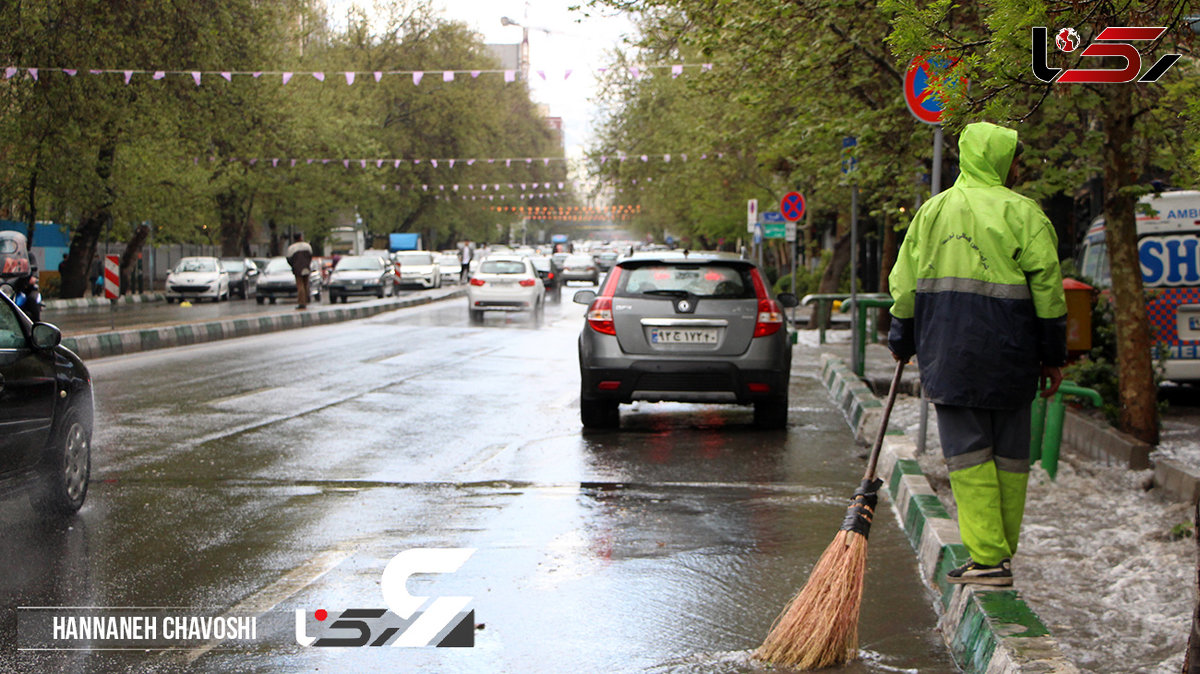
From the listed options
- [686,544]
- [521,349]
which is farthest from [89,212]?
[686,544]

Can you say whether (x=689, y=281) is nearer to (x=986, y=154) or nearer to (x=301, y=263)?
(x=986, y=154)

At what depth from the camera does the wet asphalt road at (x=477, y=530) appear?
15.7 ft

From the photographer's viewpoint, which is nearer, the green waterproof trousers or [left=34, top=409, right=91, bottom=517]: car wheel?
the green waterproof trousers

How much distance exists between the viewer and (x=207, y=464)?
8.85m

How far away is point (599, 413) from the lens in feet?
35.0

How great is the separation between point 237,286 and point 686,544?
4049 centimetres

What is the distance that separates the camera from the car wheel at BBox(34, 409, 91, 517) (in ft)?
22.0

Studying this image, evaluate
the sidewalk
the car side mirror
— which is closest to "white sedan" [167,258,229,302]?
the sidewalk

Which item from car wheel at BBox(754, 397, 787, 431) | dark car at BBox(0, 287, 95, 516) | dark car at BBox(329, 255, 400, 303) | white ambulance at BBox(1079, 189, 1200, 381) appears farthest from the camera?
dark car at BBox(329, 255, 400, 303)

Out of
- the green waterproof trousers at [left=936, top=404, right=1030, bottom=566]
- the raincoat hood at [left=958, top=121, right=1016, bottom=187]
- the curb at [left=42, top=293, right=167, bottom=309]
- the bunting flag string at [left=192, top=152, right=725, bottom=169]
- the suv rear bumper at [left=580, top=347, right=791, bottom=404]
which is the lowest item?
the curb at [left=42, top=293, right=167, bottom=309]

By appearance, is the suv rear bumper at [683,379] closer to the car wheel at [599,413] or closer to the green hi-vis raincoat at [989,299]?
the car wheel at [599,413]

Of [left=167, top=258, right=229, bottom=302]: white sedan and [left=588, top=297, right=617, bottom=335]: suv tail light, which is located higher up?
[left=588, top=297, right=617, bottom=335]: suv tail light

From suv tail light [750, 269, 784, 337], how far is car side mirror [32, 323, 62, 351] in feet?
18.1

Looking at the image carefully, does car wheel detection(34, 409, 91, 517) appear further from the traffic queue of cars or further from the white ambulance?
the white ambulance
